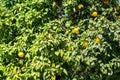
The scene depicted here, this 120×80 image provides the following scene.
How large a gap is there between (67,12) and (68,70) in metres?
1.06

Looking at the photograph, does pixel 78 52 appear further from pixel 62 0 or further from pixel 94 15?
pixel 62 0

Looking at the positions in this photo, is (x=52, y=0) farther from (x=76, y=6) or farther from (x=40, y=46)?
(x=40, y=46)

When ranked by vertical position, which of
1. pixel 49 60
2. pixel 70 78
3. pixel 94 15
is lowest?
pixel 70 78

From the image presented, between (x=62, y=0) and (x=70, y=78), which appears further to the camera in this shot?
(x=62, y=0)

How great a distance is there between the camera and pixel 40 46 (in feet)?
21.1

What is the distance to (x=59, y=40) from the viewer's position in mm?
6559

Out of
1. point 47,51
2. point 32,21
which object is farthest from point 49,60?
point 32,21

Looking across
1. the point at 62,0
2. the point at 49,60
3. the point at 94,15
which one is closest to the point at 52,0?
the point at 62,0

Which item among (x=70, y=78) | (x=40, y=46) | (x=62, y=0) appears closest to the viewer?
(x=40, y=46)

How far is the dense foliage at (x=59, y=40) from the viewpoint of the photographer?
21.5 feet

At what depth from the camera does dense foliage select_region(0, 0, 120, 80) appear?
656 cm

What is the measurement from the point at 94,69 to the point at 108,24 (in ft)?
2.63

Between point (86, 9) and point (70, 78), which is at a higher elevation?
point (86, 9)

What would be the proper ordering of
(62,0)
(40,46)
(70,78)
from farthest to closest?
(62,0) < (70,78) < (40,46)
